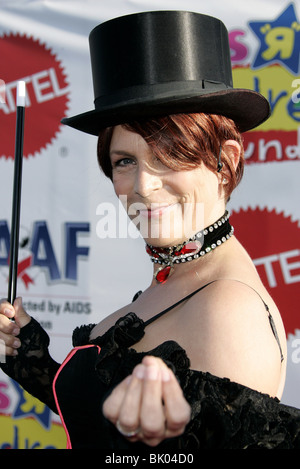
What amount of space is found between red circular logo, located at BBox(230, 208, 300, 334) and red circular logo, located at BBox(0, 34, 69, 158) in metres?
1.04

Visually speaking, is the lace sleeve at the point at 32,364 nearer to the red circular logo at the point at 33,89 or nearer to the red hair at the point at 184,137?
the red hair at the point at 184,137

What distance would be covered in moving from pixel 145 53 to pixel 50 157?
1.34m

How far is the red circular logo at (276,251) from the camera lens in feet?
6.56

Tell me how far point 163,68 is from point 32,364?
94 centimetres

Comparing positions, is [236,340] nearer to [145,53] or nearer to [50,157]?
[145,53]

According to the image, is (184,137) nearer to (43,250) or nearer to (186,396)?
(186,396)

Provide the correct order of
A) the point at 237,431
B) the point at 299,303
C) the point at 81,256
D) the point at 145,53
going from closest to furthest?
1. the point at 237,431
2. the point at 145,53
3. the point at 299,303
4. the point at 81,256

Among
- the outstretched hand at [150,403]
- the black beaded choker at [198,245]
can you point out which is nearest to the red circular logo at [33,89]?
the black beaded choker at [198,245]

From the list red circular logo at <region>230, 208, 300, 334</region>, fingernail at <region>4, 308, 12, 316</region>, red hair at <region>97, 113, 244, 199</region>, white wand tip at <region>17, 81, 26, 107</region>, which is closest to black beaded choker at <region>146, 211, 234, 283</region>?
red hair at <region>97, 113, 244, 199</region>

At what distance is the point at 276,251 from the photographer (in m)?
2.03

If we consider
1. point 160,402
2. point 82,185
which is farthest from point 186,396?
point 82,185

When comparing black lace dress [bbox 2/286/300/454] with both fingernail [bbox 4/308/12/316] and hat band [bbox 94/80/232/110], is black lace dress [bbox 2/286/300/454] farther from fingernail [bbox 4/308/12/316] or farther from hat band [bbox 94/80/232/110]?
hat band [bbox 94/80/232/110]
